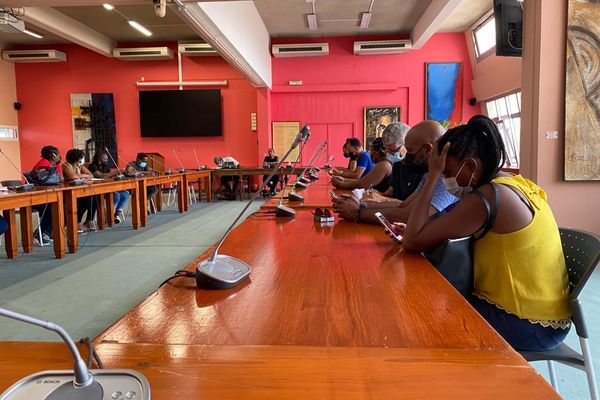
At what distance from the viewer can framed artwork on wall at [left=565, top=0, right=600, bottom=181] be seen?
3688 mm

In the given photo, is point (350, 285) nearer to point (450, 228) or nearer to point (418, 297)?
point (418, 297)

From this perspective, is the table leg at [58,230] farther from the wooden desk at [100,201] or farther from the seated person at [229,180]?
the seated person at [229,180]

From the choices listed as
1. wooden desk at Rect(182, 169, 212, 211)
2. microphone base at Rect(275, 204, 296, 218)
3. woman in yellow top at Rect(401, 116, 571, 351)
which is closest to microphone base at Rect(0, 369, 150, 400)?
woman in yellow top at Rect(401, 116, 571, 351)

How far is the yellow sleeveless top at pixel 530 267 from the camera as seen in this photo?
1082 mm

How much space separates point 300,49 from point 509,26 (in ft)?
18.0

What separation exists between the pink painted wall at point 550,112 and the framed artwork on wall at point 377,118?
5.28m

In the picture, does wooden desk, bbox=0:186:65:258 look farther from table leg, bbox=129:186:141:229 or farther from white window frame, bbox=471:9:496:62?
white window frame, bbox=471:9:496:62

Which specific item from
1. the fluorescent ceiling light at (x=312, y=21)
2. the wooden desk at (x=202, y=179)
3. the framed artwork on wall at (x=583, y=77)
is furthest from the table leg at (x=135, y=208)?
the fluorescent ceiling light at (x=312, y=21)

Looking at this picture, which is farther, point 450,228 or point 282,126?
point 282,126

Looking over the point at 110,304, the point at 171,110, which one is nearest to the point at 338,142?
the point at 171,110

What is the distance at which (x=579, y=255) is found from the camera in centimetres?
122

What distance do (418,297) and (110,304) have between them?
86.0 inches

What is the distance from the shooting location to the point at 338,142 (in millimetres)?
9453

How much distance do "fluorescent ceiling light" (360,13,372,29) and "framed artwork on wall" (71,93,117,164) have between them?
5507 mm
